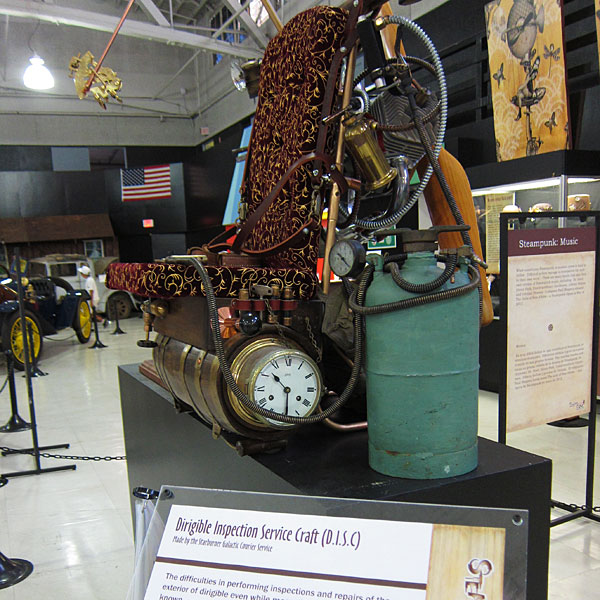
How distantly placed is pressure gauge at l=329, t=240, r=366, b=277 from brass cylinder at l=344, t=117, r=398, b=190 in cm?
32

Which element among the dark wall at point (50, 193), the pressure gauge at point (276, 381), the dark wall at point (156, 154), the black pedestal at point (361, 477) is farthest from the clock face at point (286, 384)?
the dark wall at point (156, 154)

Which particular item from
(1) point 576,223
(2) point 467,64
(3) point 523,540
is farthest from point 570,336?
(2) point 467,64

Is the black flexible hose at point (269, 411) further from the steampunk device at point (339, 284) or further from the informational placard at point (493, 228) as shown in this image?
the informational placard at point (493, 228)

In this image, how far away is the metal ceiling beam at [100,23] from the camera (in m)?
8.66

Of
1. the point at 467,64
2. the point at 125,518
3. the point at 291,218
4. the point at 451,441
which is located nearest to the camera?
the point at 451,441

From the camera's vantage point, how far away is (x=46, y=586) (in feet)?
7.72

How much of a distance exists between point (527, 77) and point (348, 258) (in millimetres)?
4407

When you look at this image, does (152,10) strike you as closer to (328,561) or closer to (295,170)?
(295,170)

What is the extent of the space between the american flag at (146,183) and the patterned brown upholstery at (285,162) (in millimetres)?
12677

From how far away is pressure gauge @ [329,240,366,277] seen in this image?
125 cm

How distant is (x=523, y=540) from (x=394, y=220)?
1.02 metres

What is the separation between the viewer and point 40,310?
8.37 meters

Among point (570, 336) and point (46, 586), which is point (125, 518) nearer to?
point (46, 586)

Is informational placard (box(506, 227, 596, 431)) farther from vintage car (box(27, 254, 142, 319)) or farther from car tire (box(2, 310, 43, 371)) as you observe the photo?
vintage car (box(27, 254, 142, 319))
